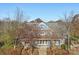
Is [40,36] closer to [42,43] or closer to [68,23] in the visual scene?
[42,43]

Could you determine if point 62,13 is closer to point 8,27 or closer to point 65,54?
point 65,54

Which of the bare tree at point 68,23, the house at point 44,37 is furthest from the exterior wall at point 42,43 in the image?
the bare tree at point 68,23

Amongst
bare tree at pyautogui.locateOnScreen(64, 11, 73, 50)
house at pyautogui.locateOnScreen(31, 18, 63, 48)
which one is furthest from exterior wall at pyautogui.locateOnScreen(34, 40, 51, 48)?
bare tree at pyautogui.locateOnScreen(64, 11, 73, 50)

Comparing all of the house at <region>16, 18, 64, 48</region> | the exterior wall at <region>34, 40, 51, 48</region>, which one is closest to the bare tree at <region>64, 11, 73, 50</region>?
the house at <region>16, 18, 64, 48</region>

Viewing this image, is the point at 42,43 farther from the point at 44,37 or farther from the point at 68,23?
the point at 68,23

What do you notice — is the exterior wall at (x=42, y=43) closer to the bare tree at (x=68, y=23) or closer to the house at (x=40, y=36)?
the house at (x=40, y=36)

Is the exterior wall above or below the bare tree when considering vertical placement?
below

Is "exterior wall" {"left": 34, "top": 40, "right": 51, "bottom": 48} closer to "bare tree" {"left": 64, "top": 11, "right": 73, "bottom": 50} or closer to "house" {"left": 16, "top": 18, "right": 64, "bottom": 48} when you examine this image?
"house" {"left": 16, "top": 18, "right": 64, "bottom": 48}

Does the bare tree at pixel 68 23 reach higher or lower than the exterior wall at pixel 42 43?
higher

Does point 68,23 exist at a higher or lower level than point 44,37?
higher

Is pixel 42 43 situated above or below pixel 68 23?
below

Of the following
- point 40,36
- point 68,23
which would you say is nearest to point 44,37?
point 40,36
